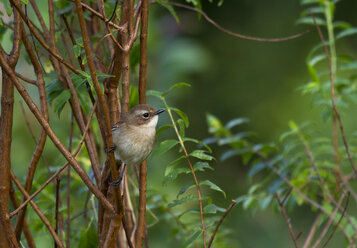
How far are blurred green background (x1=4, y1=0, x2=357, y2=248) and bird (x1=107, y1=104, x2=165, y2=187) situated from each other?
3.24 metres

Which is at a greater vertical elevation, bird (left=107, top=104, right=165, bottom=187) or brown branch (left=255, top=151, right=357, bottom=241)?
bird (left=107, top=104, right=165, bottom=187)

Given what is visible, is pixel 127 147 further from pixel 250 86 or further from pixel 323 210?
pixel 250 86

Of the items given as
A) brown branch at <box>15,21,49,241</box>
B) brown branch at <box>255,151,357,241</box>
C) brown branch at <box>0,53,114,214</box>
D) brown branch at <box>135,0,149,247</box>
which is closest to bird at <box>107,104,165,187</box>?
brown branch at <box>135,0,149,247</box>

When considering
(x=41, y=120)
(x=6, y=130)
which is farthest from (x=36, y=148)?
(x=41, y=120)

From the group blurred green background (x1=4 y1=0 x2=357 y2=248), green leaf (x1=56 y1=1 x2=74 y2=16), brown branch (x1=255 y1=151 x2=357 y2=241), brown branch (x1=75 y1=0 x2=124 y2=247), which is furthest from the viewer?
blurred green background (x1=4 y1=0 x2=357 y2=248)

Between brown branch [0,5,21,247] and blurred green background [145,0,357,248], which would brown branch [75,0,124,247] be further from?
blurred green background [145,0,357,248]

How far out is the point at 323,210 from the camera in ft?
9.14

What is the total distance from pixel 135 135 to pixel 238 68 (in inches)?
189

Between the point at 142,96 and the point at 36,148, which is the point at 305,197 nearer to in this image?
the point at 142,96

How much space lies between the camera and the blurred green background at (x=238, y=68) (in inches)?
261

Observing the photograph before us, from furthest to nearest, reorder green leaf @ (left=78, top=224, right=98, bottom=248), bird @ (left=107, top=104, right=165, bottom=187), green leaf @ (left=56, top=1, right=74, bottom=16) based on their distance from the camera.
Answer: green leaf @ (left=56, top=1, right=74, bottom=16)
bird @ (left=107, top=104, right=165, bottom=187)
green leaf @ (left=78, top=224, right=98, bottom=248)

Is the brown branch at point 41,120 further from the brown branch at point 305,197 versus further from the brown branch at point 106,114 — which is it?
the brown branch at point 305,197

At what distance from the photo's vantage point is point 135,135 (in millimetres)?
2732

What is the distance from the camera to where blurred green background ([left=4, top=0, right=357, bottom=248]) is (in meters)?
6.62
